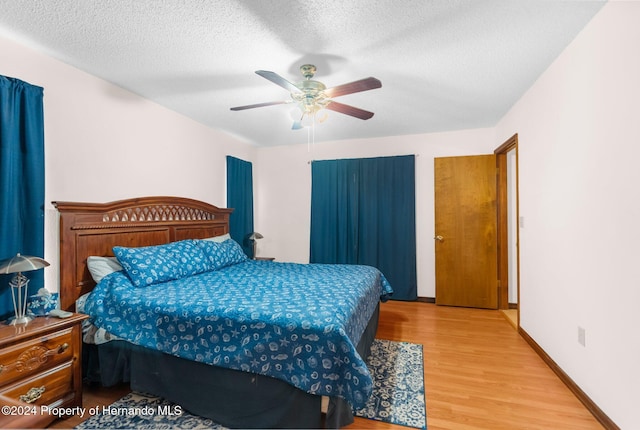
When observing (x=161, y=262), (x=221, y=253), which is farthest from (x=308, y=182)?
(x=161, y=262)

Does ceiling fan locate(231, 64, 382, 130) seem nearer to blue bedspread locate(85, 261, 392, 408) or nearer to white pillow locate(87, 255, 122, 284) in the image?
blue bedspread locate(85, 261, 392, 408)

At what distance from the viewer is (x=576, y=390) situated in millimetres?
2094

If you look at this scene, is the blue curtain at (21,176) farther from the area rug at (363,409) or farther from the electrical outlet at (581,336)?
the electrical outlet at (581,336)

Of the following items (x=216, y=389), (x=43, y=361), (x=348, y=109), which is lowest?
(x=216, y=389)

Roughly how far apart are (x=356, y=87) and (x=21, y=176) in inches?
97.5

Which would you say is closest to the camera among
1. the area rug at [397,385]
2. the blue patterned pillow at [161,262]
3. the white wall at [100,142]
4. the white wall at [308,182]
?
the area rug at [397,385]

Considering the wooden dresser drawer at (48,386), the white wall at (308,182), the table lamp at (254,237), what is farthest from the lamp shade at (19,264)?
the white wall at (308,182)

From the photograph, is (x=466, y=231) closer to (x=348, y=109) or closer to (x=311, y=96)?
(x=348, y=109)

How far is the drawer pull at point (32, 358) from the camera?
1.67 m

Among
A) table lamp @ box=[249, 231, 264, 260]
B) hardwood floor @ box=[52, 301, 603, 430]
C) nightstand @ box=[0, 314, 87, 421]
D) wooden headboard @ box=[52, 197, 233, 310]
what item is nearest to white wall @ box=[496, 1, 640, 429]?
hardwood floor @ box=[52, 301, 603, 430]

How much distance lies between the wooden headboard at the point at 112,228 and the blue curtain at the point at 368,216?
1907mm

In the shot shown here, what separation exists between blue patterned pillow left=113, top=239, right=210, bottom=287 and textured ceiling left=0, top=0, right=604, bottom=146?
1549 mm

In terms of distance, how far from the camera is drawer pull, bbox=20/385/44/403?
5.57 ft

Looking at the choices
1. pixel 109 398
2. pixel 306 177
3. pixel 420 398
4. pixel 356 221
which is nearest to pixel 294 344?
pixel 420 398
